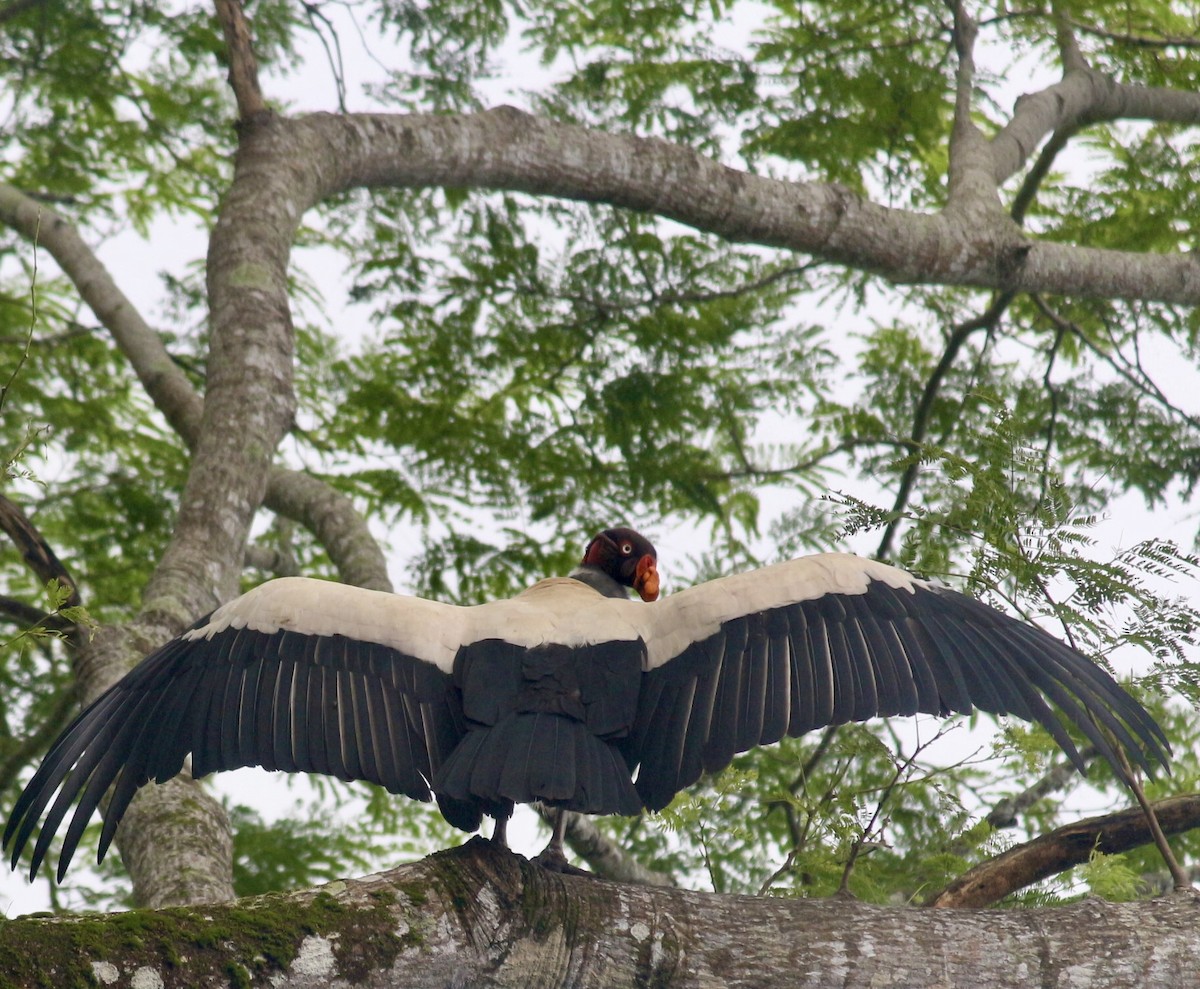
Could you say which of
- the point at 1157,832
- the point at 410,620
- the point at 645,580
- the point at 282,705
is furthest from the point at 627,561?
the point at 1157,832

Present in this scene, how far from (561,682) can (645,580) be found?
4.28ft

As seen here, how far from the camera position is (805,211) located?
20.6 feet

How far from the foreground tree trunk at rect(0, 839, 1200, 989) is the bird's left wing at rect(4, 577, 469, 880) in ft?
2.18

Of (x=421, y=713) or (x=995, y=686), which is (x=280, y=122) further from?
(x=995, y=686)

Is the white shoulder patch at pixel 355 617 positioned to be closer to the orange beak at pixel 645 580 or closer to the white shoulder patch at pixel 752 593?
the white shoulder patch at pixel 752 593

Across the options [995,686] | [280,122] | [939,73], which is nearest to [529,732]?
[995,686]

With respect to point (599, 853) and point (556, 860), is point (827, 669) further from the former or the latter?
point (599, 853)

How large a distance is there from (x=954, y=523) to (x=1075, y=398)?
3.98 metres

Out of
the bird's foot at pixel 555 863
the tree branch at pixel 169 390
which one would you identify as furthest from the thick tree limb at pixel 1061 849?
the tree branch at pixel 169 390

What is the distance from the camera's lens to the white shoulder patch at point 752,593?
3.65 m

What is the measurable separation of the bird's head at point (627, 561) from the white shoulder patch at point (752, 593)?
0.97 metres

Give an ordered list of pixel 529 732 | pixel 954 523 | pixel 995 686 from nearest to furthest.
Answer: pixel 529 732
pixel 995 686
pixel 954 523

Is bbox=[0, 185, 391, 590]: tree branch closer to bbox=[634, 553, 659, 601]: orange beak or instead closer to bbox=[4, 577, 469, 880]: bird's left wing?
bbox=[634, 553, 659, 601]: orange beak

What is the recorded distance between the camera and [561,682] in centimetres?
348
